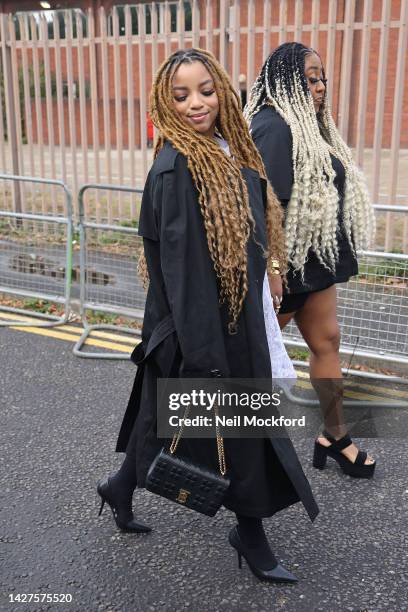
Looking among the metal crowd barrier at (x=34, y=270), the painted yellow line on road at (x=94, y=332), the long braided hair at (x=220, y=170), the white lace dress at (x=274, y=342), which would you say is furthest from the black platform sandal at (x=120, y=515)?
the metal crowd barrier at (x=34, y=270)

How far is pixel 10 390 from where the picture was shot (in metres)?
4.41

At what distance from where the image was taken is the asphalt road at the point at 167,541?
254 cm

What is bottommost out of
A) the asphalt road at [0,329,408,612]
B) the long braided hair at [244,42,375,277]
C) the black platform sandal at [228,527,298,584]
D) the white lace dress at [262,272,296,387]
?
the asphalt road at [0,329,408,612]

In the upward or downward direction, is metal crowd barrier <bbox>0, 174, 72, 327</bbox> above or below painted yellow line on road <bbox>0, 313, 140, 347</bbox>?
above

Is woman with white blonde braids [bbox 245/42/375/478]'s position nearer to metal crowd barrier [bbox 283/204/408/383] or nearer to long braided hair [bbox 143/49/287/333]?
long braided hair [bbox 143/49/287/333]

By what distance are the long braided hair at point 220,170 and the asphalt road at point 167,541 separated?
1080 mm

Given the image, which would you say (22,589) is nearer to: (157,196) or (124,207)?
(157,196)

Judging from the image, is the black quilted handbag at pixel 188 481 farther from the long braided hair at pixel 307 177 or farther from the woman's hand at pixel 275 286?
the long braided hair at pixel 307 177

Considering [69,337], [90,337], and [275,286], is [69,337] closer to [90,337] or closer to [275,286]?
[90,337]

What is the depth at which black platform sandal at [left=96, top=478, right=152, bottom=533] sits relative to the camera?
284 cm

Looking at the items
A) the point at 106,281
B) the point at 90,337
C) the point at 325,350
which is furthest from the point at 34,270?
the point at 325,350

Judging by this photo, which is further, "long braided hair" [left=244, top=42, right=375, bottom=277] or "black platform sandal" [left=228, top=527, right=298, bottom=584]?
"long braided hair" [left=244, top=42, right=375, bottom=277]

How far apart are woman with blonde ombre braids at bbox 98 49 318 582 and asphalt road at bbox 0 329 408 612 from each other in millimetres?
187

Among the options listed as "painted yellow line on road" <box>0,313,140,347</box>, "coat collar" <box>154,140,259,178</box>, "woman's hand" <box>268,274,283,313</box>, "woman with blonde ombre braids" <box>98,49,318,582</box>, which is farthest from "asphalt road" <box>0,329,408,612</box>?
"coat collar" <box>154,140,259,178</box>
